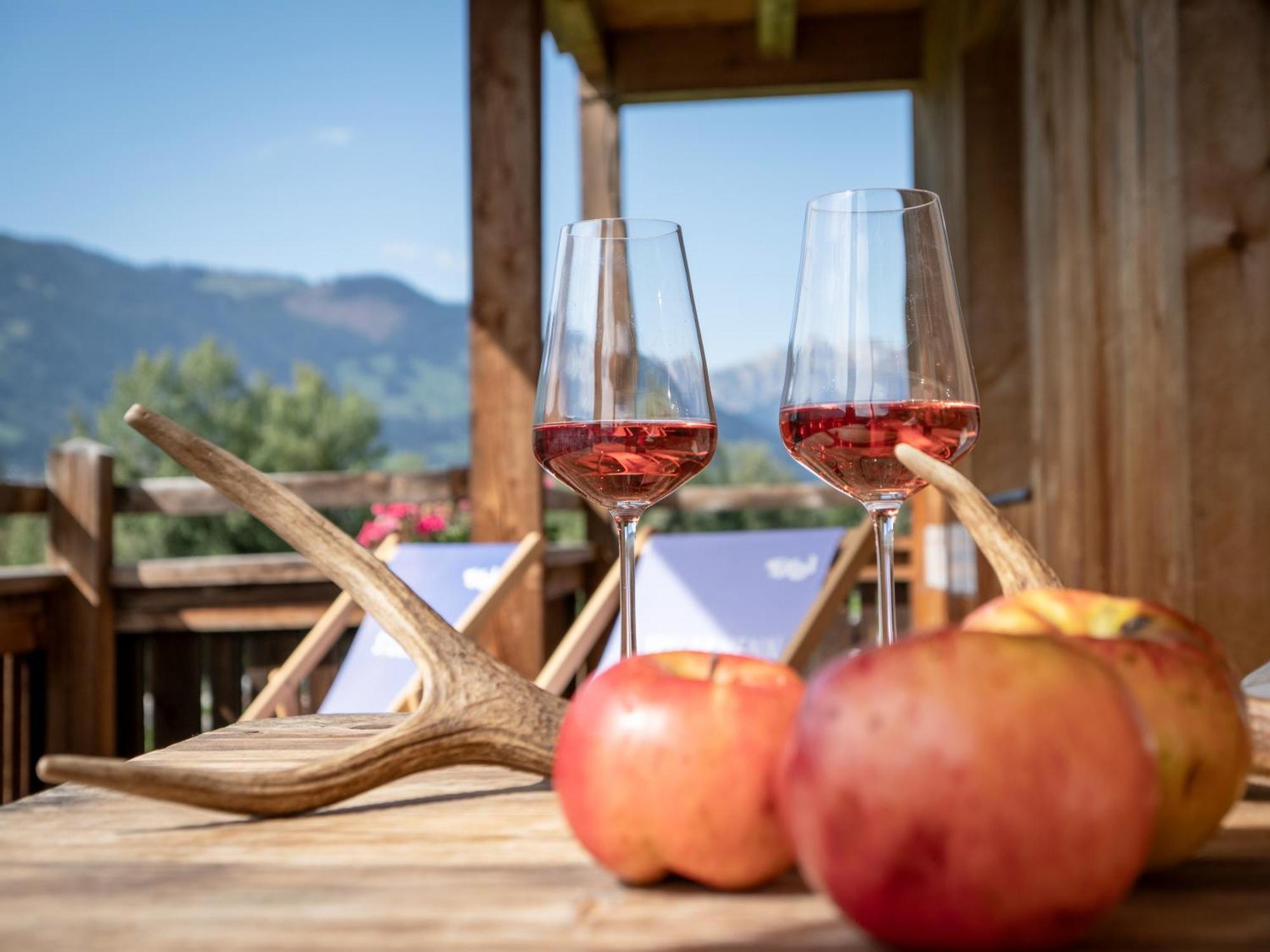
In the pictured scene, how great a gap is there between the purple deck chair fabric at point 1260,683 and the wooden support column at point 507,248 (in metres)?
2.52

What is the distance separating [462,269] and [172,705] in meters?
52.2

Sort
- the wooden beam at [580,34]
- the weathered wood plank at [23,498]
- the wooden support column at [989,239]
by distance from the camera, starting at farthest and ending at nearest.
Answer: the wooden beam at [580,34]
the wooden support column at [989,239]
the weathered wood plank at [23,498]

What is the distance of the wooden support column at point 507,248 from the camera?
319cm

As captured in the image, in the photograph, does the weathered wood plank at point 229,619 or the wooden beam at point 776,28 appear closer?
the weathered wood plank at point 229,619

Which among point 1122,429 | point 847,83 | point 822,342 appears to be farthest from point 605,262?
point 847,83

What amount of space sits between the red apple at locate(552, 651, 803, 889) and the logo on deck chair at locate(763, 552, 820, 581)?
297 cm

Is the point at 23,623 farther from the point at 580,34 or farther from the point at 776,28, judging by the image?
the point at 776,28

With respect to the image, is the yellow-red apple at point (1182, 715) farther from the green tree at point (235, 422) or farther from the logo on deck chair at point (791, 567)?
the green tree at point (235, 422)

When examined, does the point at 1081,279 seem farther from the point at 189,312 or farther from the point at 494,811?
the point at 189,312

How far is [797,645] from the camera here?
2.77 m

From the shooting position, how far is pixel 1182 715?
41 cm

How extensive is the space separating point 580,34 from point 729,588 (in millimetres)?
2395

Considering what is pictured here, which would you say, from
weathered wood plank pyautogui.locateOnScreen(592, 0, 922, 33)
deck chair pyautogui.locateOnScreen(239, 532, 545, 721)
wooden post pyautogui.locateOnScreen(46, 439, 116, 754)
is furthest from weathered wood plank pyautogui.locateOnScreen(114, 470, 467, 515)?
weathered wood plank pyautogui.locateOnScreen(592, 0, 922, 33)

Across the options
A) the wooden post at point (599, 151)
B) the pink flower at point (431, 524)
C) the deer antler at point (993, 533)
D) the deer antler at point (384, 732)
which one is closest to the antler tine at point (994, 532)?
the deer antler at point (993, 533)
